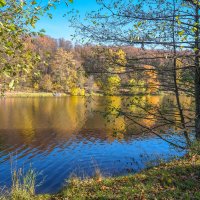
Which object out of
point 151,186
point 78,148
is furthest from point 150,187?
point 78,148

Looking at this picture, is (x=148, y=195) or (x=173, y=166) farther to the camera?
(x=173, y=166)

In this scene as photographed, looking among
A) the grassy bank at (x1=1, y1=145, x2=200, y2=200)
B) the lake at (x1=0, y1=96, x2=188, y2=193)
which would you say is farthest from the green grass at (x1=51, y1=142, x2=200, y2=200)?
the lake at (x1=0, y1=96, x2=188, y2=193)

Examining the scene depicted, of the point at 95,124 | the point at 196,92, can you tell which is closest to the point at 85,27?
the point at 196,92

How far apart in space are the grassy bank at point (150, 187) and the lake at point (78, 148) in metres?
2.24

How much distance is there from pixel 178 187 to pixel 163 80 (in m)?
4.92

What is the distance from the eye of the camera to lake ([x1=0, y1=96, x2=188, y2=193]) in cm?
1085

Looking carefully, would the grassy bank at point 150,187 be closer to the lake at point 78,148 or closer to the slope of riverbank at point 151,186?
the slope of riverbank at point 151,186

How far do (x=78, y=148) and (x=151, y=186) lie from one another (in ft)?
41.0

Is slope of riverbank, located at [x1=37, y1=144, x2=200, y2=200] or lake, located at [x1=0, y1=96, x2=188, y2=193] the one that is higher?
slope of riverbank, located at [x1=37, y1=144, x2=200, y2=200]

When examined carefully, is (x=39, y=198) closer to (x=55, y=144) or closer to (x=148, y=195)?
(x=148, y=195)

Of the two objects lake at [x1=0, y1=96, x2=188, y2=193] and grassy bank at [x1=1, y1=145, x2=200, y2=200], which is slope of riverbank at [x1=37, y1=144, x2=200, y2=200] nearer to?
grassy bank at [x1=1, y1=145, x2=200, y2=200]

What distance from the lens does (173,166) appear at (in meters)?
7.45

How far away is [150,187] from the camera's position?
599 centimetres

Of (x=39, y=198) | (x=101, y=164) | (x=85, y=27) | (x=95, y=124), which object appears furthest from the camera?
(x=95, y=124)
